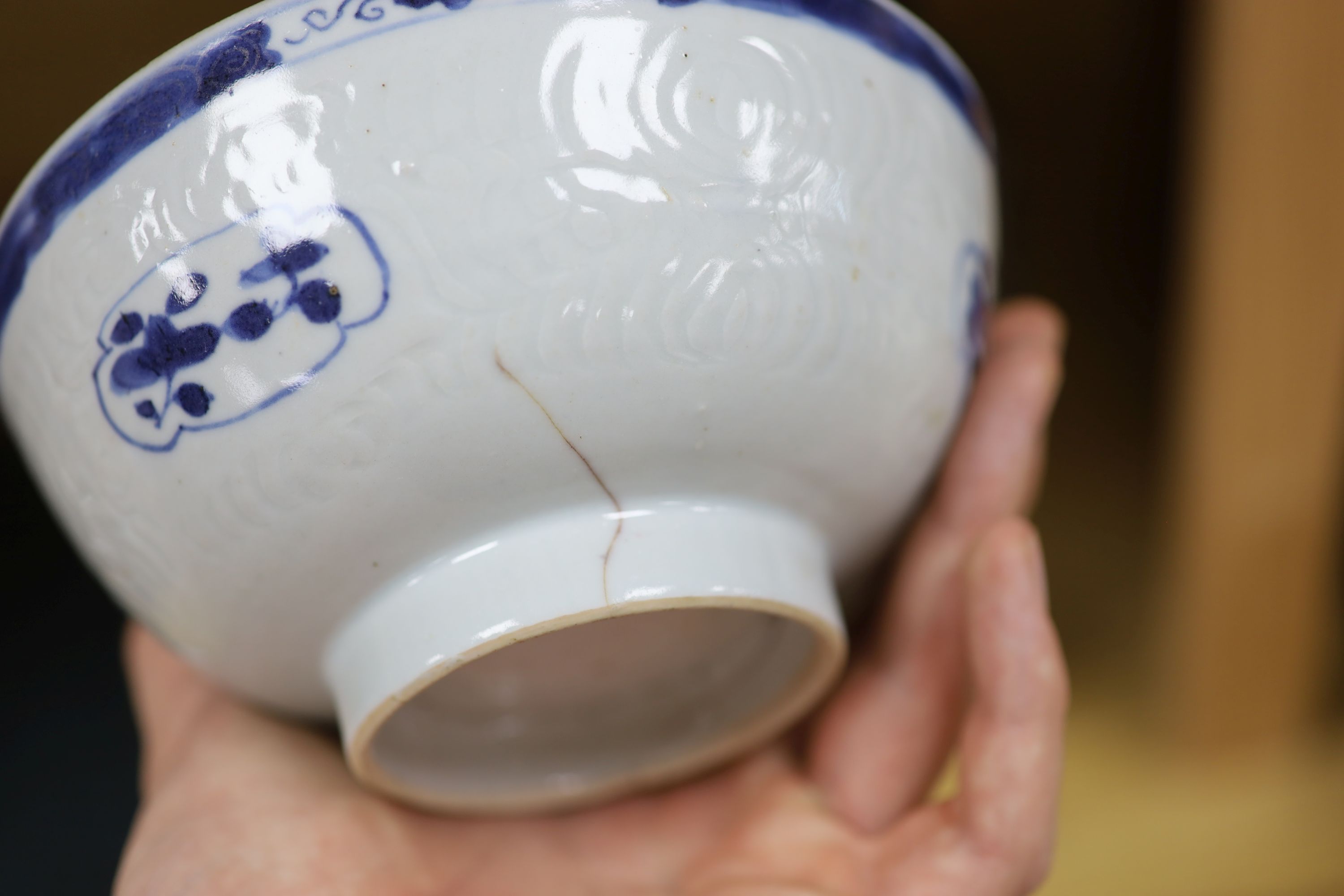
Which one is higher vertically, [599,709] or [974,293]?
[974,293]

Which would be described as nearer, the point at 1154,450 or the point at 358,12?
the point at 358,12

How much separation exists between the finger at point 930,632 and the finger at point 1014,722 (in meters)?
0.06

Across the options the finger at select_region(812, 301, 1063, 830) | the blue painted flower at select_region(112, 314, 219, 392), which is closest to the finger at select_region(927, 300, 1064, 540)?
the finger at select_region(812, 301, 1063, 830)

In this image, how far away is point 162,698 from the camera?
0.67 metres

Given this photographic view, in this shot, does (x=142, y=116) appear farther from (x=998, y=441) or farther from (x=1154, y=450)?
(x=1154, y=450)

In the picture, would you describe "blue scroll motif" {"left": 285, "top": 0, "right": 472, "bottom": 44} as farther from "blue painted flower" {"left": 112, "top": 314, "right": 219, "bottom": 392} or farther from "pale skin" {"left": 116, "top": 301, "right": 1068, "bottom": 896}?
"pale skin" {"left": 116, "top": 301, "right": 1068, "bottom": 896}

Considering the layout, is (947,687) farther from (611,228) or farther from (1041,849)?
(611,228)

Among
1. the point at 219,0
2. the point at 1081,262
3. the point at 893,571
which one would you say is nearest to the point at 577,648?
the point at 893,571

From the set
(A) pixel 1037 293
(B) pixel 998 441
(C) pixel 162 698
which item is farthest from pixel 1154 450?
(C) pixel 162 698

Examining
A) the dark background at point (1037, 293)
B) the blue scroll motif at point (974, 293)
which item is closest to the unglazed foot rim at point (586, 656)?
the blue scroll motif at point (974, 293)

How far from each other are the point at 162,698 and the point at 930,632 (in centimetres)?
45

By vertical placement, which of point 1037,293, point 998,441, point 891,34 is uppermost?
point 891,34

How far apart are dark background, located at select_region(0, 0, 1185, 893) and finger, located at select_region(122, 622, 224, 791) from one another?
0.18 metres

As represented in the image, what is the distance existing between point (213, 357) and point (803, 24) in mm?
230
